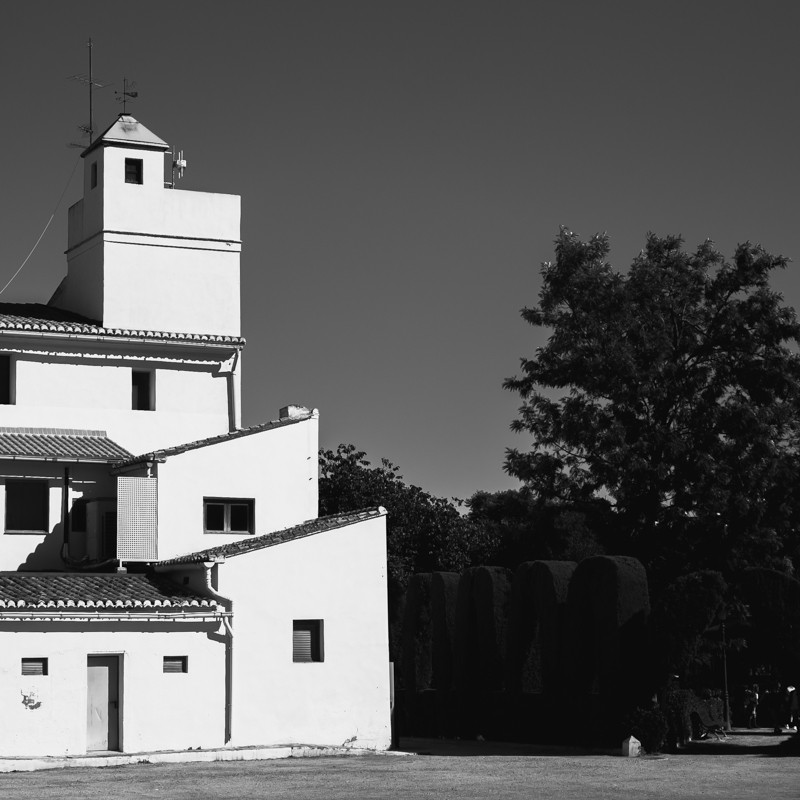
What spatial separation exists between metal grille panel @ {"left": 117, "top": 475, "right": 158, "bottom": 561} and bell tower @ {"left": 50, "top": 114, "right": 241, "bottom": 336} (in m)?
6.71

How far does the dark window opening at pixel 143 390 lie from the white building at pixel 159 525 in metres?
0.07

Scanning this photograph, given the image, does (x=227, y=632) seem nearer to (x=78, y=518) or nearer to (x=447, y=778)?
(x=78, y=518)

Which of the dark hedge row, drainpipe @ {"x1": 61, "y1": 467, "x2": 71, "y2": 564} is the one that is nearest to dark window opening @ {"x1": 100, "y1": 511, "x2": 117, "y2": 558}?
drainpipe @ {"x1": 61, "y1": 467, "x2": 71, "y2": 564}

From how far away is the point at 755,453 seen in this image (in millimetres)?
53500

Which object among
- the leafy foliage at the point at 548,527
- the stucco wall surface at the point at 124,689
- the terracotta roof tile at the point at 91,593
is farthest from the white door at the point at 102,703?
the leafy foliage at the point at 548,527

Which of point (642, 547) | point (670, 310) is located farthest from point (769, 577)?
point (670, 310)

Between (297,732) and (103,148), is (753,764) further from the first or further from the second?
(103,148)

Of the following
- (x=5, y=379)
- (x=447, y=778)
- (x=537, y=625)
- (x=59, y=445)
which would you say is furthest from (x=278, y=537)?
(x=537, y=625)

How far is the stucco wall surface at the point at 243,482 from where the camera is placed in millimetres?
38188

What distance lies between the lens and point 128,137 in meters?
43.7

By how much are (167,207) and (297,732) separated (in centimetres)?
1608

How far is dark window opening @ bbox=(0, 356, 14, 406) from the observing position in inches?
1607

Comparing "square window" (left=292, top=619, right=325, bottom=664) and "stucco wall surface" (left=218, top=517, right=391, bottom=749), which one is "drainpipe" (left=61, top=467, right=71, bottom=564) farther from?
"square window" (left=292, top=619, right=325, bottom=664)

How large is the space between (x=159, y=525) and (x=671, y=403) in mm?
23479
